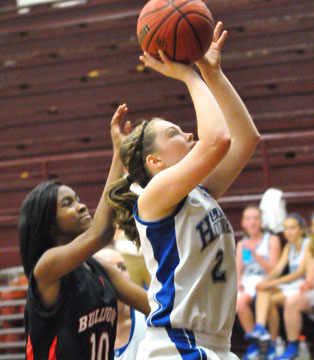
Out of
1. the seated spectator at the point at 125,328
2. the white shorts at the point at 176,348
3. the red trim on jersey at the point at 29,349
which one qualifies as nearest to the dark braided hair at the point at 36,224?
the red trim on jersey at the point at 29,349

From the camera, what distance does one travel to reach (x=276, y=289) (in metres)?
5.64

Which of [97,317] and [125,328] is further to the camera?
[125,328]

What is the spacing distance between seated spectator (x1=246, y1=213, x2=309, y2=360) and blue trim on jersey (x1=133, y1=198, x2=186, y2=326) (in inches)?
141

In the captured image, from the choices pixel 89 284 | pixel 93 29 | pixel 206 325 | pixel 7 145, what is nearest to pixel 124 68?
pixel 93 29

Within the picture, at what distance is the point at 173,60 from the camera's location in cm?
225

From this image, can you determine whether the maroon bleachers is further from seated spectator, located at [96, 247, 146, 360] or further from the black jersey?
the black jersey

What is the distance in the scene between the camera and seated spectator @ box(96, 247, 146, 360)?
3366mm

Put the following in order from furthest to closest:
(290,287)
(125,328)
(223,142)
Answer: (290,287) → (125,328) → (223,142)

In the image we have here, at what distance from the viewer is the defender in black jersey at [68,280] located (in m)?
2.67

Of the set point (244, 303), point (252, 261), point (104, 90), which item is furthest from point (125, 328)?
point (104, 90)

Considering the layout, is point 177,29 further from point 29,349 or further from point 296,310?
point 296,310

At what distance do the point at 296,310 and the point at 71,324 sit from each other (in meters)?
3.16

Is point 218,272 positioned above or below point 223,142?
below

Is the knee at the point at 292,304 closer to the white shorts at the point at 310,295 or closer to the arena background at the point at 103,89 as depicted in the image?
the white shorts at the point at 310,295
